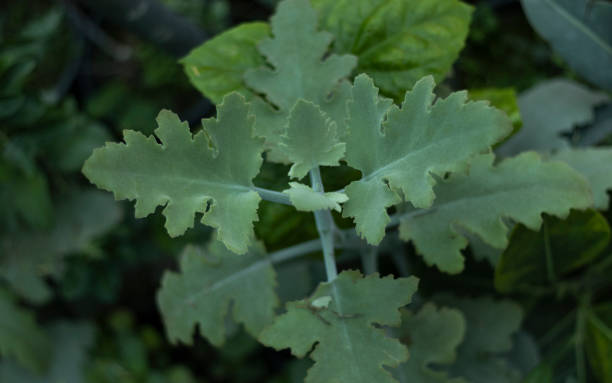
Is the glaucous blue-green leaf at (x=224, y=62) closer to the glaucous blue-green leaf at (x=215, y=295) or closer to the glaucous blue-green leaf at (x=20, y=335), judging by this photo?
the glaucous blue-green leaf at (x=215, y=295)

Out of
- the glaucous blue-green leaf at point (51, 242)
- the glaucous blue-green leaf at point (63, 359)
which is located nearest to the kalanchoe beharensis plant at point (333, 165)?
the glaucous blue-green leaf at point (51, 242)

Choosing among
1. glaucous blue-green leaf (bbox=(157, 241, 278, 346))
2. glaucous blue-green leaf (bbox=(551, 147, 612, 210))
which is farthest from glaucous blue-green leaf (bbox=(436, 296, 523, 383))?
glaucous blue-green leaf (bbox=(157, 241, 278, 346))

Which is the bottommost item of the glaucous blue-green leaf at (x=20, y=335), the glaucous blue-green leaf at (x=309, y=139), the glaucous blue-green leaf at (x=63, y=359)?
the glaucous blue-green leaf at (x=63, y=359)

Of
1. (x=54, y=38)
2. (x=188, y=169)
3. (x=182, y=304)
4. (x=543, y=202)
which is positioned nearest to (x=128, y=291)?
(x=54, y=38)

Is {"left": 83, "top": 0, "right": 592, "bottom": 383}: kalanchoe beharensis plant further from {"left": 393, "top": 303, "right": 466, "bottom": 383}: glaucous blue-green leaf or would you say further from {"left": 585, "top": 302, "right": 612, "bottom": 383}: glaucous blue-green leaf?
{"left": 585, "top": 302, "right": 612, "bottom": 383}: glaucous blue-green leaf

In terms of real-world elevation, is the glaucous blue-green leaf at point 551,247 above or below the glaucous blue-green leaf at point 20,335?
above

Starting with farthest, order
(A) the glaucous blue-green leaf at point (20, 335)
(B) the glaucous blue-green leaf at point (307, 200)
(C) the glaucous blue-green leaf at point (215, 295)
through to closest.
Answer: (A) the glaucous blue-green leaf at point (20, 335)
(C) the glaucous blue-green leaf at point (215, 295)
(B) the glaucous blue-green leaf at point (307, 200)
